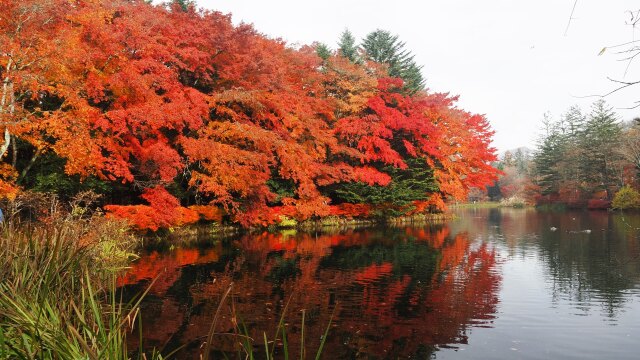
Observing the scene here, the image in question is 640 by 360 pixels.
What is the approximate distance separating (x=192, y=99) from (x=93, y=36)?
4414 millimetres

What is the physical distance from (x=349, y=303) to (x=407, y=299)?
132 centimetres

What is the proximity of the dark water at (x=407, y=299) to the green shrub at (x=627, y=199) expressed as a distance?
24596mm

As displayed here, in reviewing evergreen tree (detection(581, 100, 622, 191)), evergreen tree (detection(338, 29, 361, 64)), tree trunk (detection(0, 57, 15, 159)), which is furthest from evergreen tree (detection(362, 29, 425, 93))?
tree trunk (detection(0, 57, 15, 159))

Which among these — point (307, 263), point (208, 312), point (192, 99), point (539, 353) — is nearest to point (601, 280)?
point (539, 353)

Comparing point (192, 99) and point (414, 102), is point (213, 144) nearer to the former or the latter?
point (192, 99)

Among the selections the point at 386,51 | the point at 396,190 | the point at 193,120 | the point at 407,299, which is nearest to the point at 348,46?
the point at 386,51

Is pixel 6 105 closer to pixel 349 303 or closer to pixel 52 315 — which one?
pixel 349 303

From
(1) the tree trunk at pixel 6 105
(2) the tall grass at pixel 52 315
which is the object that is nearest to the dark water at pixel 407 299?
(2) the tall grass at pixel 52 315

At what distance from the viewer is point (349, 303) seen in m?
8.84

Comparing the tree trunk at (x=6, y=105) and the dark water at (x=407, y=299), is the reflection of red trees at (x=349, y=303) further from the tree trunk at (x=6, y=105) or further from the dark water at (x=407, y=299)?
the tree trunk at (x=6, y=105)

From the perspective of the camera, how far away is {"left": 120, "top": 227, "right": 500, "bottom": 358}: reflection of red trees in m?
6.82

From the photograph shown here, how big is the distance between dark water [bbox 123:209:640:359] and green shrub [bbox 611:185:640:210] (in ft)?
80.7

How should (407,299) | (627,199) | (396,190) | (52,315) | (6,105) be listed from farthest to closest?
(627,199), (396,190), (6,105), (407,299), (52,315)

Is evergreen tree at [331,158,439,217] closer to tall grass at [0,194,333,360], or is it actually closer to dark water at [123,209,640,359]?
dark water at [123,209,640,359]
